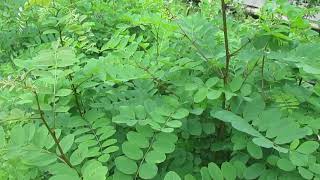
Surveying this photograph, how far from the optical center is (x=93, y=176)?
0.95 metres

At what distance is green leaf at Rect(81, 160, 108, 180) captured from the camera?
948 millimetres

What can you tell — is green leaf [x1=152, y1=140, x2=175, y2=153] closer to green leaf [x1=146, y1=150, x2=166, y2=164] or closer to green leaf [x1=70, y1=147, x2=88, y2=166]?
green leaf [x1=146, y1=150, x2=166, y2=164]

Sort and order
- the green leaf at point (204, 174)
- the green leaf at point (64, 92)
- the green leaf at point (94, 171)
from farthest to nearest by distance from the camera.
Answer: the green leaf at point (64, 92) → the green leaf at point (204, 174) → the green leaf at point (94, 171)

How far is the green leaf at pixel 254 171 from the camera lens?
1040mm

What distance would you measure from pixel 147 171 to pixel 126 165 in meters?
0.05

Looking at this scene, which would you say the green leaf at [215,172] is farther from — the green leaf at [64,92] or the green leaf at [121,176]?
the green leaf at [64,92]

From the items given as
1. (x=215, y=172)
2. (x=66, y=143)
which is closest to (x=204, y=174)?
(x=215, y=172)

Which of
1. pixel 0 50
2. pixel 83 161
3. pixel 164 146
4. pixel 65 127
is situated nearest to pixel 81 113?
pixel 65 127

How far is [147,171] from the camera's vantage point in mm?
1015

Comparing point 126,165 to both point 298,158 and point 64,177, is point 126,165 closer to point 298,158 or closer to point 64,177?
point 64,177

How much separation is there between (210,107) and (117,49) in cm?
48

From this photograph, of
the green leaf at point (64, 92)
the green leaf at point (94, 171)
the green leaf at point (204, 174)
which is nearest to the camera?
the green leaf at point (94, 171)

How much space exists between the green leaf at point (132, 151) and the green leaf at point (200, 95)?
215 millimetres

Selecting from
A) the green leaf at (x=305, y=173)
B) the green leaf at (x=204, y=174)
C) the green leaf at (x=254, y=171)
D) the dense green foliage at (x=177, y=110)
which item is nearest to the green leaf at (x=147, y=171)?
the dense green foliage at (x=177, y=110)
